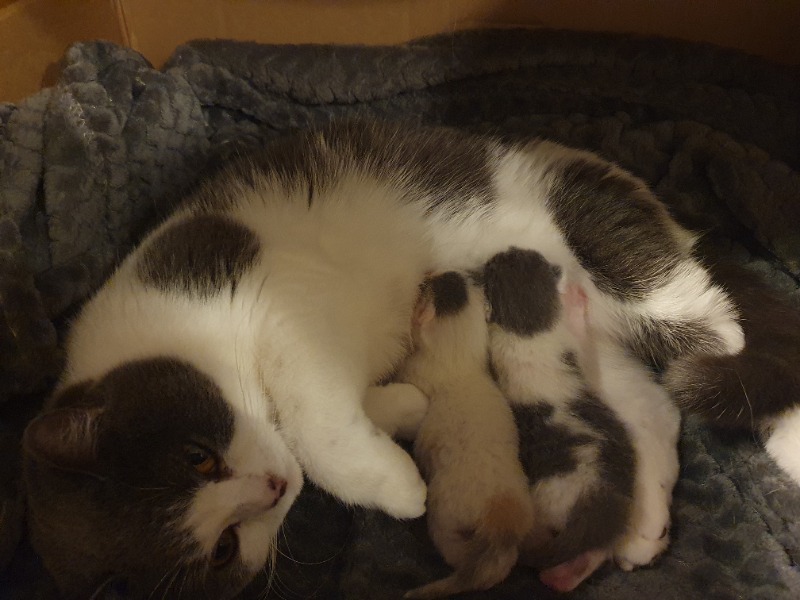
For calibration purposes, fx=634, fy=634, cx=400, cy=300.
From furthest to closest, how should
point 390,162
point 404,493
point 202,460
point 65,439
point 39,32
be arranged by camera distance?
1. point 39,32
2. point 390,162
3. point 404,493
4. point 202,460
5. point 65,439

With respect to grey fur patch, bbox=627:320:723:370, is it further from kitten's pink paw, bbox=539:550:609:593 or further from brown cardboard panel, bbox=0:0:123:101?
brown cardboard panel, bbox=0:0:123:101

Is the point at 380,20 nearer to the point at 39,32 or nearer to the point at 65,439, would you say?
the point at 39,32

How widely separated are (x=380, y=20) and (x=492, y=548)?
1.53 m

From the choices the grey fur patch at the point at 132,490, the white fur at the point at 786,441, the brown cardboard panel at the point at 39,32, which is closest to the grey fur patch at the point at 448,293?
the grey fur patch at the point at 132,490

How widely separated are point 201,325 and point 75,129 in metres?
0.69

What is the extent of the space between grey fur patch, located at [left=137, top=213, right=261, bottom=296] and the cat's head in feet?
0.55

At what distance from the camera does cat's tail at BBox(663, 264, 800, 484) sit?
1147 mm

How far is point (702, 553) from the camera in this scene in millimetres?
1185

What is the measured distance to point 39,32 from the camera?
5.62ft

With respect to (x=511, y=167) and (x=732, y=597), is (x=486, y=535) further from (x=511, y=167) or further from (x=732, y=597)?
(x=511, y=167)

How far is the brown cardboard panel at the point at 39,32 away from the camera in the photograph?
166 centimetres

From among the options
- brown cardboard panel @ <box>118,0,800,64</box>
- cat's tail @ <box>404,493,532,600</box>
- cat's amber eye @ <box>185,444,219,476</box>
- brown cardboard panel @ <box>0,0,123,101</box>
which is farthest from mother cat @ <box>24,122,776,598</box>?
brown cardboard panel @ <box>0,0,123,101</box>

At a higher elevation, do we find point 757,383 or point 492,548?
point 757,383

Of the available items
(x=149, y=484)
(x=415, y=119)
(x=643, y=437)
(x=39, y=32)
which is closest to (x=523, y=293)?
(x=643, y=437)
